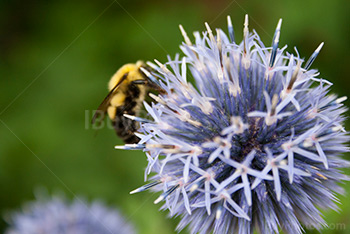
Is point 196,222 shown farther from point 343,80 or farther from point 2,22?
point 2,22

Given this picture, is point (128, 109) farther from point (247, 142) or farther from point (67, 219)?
point (67, 219)

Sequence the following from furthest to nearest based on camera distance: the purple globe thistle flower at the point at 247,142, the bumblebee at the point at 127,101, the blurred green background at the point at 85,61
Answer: the blurred green background at the point at 85,61 → the bumblebee at the point at 127,101 → the purple globe thistle flower at the point at 247,142

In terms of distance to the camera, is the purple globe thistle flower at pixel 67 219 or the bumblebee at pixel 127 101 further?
the purple globe thistle flower at pixel 67 219

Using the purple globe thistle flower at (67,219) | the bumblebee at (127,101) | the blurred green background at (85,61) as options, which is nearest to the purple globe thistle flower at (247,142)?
the bumblebee at (127,101)

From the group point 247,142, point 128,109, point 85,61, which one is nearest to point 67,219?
point 128,109

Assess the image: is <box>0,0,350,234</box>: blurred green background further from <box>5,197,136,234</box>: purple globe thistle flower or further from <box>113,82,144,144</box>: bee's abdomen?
<box>113,82,144,144</box>: bee's abdomen

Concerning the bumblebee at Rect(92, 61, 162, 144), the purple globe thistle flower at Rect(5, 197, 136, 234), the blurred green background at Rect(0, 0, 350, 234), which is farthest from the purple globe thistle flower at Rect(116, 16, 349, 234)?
the blurred green background at Rect(0, 0, 350, 234)

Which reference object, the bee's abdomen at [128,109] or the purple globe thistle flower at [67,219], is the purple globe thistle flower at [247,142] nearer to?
the bee's abdomen at [128,109]
